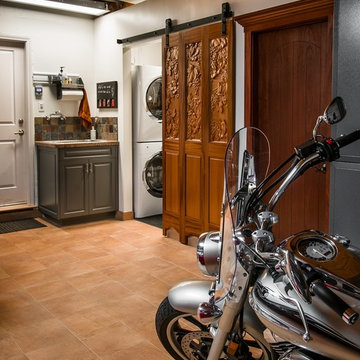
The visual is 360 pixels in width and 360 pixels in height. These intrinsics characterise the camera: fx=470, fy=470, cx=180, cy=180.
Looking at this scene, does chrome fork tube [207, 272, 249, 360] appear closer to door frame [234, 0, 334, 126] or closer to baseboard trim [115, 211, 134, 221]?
door frame [234, 0, 334, 126]

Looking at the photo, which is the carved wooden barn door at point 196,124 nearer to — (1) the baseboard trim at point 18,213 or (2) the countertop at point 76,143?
(2) the countertop at point 76,143

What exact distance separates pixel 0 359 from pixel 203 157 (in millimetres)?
2672

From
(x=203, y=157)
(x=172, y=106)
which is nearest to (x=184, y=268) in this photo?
(x=203, y=157)

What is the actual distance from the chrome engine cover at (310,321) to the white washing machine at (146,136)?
A: 4570mm

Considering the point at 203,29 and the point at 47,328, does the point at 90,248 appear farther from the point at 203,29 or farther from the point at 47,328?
the point at 203,29

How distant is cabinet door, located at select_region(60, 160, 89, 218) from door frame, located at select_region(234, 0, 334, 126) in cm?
236

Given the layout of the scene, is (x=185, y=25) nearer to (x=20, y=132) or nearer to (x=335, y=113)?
(x=20, y=132)

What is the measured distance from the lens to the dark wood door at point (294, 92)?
3645 millimetres

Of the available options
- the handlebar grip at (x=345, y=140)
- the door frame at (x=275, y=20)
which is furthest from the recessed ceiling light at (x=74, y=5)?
the handlebar grip at (x=345, y=140)

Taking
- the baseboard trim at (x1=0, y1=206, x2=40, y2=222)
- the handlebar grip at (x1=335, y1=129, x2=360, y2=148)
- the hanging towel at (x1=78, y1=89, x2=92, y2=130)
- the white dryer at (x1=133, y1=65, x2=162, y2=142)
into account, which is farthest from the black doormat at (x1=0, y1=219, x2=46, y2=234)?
the handlebar grip at (x1=335, y1=129, x2=360, y2=148)

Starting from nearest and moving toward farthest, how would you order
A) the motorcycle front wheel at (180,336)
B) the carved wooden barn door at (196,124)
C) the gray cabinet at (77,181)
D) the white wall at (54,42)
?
the motorcycle front wheel at (180,336) < the carved wooden barn door at (196,124) < the gray cabinet at (77,181) < the white wall at (54,42)

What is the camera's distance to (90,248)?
4.72 metres

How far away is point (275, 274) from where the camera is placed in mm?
1403

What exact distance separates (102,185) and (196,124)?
5.80ft
